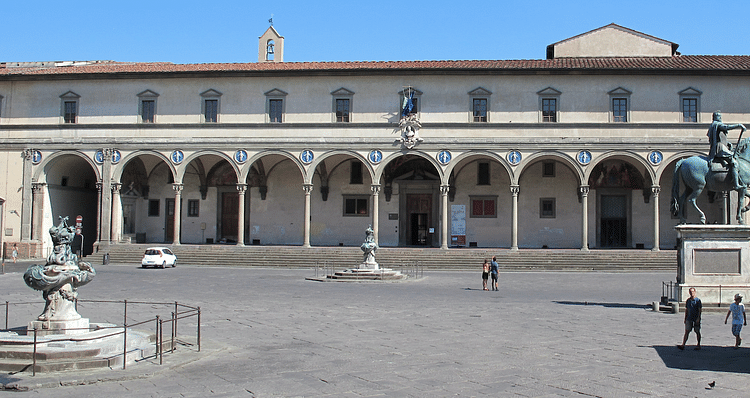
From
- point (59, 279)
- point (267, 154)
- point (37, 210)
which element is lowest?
point (59, 279)

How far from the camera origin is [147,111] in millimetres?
33594

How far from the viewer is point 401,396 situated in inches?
281

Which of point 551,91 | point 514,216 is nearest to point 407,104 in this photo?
point 551,91

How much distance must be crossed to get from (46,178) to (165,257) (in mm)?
9675

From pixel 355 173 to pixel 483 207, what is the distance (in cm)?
722

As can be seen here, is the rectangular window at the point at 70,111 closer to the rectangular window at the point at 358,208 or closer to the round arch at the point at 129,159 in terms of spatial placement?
the round arch at the point at 129,159

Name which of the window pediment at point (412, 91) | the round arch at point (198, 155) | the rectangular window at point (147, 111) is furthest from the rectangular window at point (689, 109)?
the rectangular window at point (147, 111)

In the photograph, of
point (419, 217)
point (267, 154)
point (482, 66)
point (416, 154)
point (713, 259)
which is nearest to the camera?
point (713, 259)

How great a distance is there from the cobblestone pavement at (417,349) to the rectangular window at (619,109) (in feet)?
48.1

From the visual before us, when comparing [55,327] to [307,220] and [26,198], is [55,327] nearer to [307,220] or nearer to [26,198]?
[307,220]

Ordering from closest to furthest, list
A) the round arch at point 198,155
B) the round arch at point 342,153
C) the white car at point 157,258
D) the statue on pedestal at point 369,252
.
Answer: the statue on pedestal at point 369,252
the white car at point 157,258
the round arch at point 342,153
the round arch at point 198,155

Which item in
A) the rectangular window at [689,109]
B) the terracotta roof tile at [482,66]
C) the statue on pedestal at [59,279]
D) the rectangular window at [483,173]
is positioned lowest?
the statue on pedestal at [59,279]

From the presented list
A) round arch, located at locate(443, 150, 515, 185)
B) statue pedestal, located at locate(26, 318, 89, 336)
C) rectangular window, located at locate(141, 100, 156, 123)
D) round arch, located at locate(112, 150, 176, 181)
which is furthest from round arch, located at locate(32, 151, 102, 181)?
statue pedestal, located at locate(26, 318, 89, 336)

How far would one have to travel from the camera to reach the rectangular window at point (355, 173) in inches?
1410
